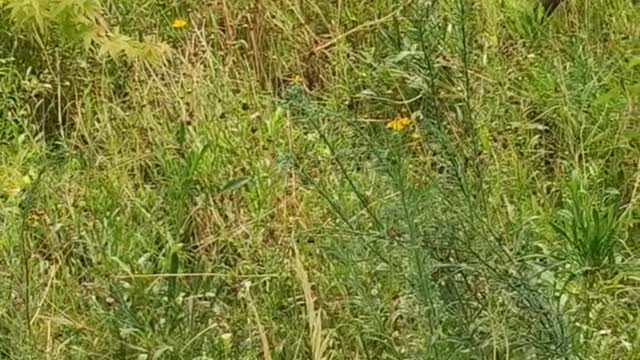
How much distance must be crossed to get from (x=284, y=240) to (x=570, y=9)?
1.62 meters

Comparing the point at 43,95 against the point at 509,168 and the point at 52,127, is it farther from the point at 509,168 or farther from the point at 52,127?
the point at 509,168

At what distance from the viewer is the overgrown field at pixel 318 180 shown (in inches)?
96.8

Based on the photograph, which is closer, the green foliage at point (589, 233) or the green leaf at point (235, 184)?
the green foliage at point (589, 233)

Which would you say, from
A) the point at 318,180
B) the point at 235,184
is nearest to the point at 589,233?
the point at 318,180

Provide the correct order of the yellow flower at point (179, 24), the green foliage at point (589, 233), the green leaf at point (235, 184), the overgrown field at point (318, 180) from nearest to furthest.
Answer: the overgrown field at point (318, 180) → the green foliage at point (589, 233) → the green leaf at point (235, 184) → the yellow flower at point (179, 24)

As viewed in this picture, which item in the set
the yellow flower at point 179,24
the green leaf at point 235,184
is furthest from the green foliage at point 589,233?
the yellow flower at point 179,24

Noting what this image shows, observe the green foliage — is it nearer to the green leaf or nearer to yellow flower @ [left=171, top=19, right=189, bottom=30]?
the green leaf

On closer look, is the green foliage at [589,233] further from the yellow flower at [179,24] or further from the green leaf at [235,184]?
the yellow flower at [179,24]

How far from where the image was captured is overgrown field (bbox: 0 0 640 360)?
246 cm

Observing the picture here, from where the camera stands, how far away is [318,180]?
3270 mm

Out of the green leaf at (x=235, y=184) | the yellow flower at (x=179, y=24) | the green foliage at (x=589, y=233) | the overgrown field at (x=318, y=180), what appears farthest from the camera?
the yellow flower at (x=179, y=24)

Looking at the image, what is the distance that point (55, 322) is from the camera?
278 centimetres

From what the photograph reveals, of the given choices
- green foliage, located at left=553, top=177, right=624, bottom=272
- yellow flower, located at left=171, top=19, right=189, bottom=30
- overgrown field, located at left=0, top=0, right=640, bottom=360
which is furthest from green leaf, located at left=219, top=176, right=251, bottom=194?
yellow flower, located at left=171, top=19, right=189, bottom=30

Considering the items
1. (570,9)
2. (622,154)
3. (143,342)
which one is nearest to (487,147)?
(622,154)
